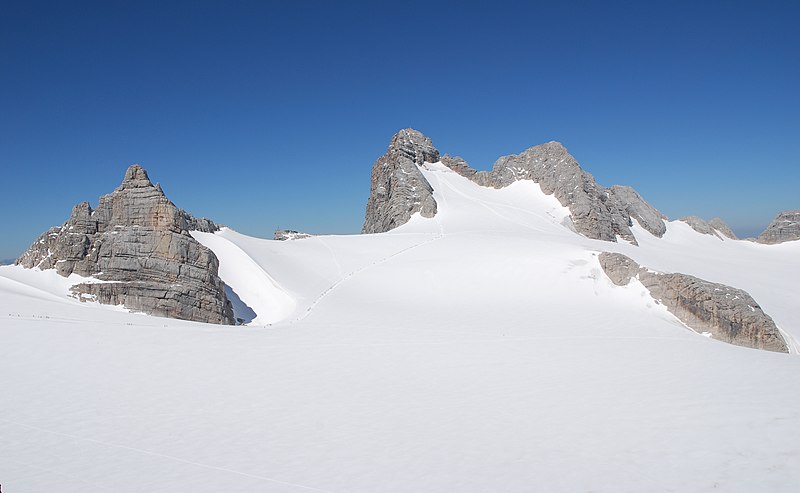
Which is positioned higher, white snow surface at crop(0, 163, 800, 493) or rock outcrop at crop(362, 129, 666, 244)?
rock outcrop at crop(362, 129, 666, 244)

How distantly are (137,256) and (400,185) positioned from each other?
3241 centimetres

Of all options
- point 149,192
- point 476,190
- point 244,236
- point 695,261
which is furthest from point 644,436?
point 476,190

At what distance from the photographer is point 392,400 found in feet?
36.2

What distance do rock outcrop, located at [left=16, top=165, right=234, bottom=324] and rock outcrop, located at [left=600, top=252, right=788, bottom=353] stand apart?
20.7 meters

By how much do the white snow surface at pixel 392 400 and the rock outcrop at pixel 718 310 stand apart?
2.91 feet

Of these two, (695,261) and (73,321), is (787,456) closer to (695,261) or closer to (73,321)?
(73,321)

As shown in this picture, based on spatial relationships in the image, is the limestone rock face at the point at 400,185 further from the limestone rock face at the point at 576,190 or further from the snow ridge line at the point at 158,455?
the snow ridge line at the point at 158,455

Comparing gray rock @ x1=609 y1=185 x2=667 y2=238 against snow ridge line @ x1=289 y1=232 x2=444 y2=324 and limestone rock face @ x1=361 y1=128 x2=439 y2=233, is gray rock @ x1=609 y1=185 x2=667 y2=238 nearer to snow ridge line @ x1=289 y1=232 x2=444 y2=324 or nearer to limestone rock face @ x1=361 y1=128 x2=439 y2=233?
limestone rock face @ x1=361 y1=128 x2=439 y2=233

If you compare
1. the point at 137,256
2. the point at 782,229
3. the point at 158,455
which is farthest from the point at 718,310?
the point at 782,229

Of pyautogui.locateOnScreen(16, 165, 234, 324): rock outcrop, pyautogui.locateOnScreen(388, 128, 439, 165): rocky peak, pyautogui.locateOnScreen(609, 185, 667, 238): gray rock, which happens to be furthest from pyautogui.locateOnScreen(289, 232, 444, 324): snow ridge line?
pyautogui.locateOnScreen(609, 185, 667, 238): gray rock

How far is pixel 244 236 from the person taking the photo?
1383 inches

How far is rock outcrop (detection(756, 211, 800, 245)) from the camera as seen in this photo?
187 ft

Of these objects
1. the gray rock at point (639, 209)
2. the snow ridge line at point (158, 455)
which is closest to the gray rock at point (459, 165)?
the gray rock at point (639, 209)

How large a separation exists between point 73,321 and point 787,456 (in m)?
18.3
